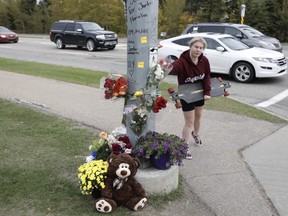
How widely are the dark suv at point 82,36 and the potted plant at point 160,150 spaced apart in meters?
19.6

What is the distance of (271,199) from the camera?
13.6 ft

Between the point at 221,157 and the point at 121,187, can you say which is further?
the point at 221,157

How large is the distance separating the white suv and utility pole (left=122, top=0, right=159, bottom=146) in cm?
752

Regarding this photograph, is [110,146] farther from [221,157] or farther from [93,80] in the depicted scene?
[93,80]

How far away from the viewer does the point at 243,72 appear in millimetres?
12109

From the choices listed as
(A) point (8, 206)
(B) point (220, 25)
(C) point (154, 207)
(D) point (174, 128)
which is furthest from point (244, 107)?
(B) point (220, 25)

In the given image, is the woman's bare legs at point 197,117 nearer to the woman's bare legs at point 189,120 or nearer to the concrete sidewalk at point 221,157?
the woman's bare legs at point 189,120

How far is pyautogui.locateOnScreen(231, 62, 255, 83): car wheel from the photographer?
12.0m

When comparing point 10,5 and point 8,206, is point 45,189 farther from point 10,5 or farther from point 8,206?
point 10,5

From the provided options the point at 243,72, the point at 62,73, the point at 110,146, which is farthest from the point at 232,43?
the point at 110,146

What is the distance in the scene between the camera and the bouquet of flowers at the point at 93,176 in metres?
3.74

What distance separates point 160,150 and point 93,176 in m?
0.74

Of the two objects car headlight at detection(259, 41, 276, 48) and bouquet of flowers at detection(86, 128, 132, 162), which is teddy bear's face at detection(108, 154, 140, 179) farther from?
car headlight at detection(259, 41, 276, 48)

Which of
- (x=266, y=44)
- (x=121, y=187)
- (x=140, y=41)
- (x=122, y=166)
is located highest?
(x=140, y=41)
